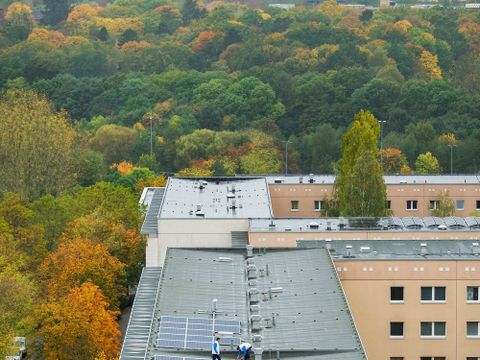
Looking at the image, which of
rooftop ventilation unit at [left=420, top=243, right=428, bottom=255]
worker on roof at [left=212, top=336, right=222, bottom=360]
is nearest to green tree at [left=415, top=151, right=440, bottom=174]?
rooftop ventilation unit at [left=420, top=243, right=428, bottom=255]

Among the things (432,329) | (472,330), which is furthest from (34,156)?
(472,330)

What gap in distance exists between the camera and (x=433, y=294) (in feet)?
156

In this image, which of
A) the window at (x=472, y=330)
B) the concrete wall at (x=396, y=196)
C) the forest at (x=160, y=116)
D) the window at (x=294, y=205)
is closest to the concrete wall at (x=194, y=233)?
the forest at (x=160, y=116)

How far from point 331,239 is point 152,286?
10.1 m

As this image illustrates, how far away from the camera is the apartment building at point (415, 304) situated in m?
47.2

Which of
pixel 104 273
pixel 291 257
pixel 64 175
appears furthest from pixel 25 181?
pixel 291 257

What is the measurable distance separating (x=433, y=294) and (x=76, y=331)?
12.8 m

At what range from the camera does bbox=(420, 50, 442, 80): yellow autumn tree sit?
15664cm

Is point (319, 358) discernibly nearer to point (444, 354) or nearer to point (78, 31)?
point (444, 354)

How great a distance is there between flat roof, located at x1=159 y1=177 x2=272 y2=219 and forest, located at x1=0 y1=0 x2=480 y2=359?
327cm

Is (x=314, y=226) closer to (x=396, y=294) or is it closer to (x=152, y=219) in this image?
(x=152, y=219)

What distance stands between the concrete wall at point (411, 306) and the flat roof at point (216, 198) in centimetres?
1187

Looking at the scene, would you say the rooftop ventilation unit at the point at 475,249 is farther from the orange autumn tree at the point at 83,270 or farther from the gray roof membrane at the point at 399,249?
the orange autumn tree at the point at 83,270

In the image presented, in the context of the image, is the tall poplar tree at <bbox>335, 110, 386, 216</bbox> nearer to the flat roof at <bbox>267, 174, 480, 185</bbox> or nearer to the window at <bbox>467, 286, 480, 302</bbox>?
the flat roof at <bbox>267, 174, 480, 185</bbox>
